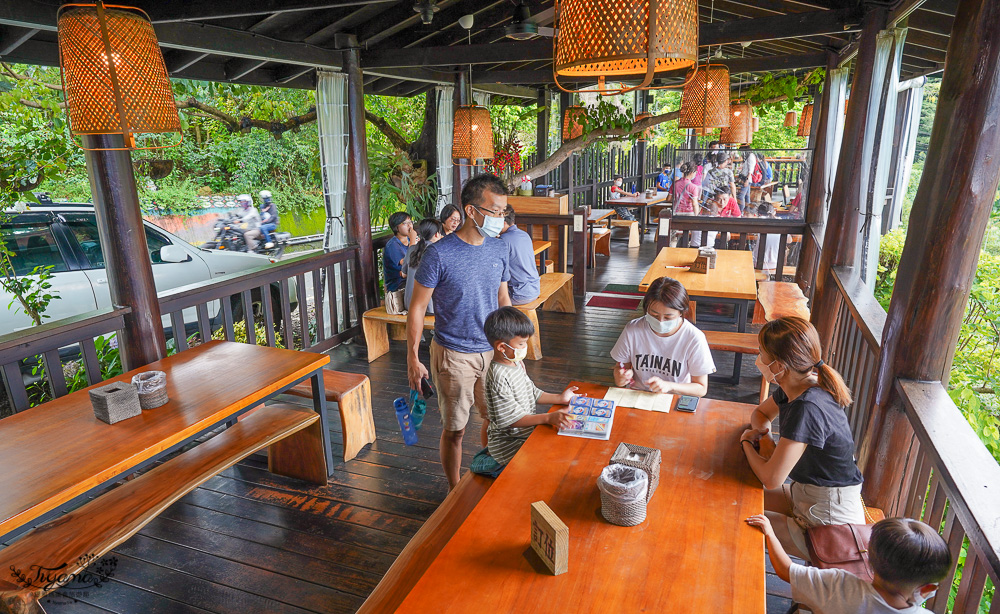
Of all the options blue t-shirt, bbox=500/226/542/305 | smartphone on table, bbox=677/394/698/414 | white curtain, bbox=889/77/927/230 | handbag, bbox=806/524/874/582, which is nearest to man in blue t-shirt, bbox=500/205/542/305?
blue t-shirt, bbox=500/226/542/305

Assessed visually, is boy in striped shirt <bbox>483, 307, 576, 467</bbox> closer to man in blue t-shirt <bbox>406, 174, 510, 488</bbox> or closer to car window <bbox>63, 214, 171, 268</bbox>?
man in blue t-shirt <bbox>406, 174, 510, 488</bbox>

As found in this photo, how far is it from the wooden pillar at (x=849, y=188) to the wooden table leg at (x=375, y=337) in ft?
11.5

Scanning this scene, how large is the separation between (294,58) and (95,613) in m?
4.03

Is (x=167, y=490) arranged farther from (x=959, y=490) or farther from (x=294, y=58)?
(x=294, y=58)

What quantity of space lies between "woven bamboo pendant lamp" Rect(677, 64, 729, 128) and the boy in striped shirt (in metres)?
3.49

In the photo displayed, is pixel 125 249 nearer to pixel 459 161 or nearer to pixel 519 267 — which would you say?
pixel 519 267

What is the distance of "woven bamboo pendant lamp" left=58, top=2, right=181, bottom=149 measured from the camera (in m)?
1.93

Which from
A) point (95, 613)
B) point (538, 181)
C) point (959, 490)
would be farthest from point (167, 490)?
point (538, 181)

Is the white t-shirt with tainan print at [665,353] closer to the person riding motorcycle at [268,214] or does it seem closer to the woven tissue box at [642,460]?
the woven tissue box at [642,460]

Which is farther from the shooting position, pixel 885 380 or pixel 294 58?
pixel 294 58

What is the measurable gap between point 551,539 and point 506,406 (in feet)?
2.89

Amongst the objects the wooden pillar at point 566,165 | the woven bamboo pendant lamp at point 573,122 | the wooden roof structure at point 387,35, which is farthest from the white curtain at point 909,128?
the wooden pillar at point 566,165

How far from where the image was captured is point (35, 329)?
9.52 feet

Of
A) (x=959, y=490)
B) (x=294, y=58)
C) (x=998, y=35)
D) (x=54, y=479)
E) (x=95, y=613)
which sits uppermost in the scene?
(x=294, y=58)
